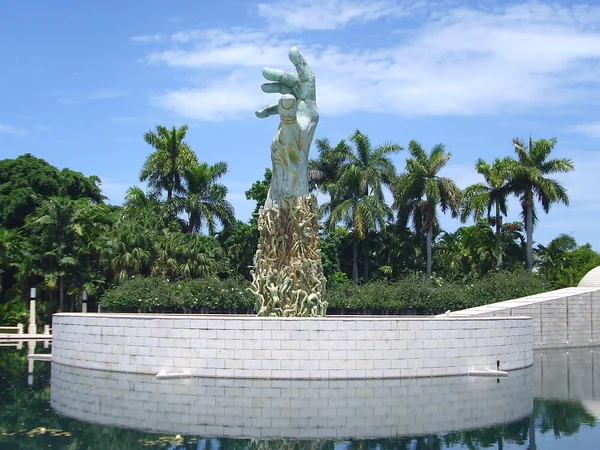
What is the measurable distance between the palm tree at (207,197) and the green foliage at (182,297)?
8.90 meters

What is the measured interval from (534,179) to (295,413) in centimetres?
2576

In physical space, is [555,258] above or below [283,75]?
below

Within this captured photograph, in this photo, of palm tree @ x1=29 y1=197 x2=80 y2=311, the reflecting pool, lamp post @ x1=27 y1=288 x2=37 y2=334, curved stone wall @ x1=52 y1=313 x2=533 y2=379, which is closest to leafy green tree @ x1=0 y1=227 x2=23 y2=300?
palm tree @ x1=29 y1=197 x2=80 y2=311

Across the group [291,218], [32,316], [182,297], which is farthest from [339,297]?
[32,316]

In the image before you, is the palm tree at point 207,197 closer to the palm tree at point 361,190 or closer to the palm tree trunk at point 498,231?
the palm tree at point 361,190

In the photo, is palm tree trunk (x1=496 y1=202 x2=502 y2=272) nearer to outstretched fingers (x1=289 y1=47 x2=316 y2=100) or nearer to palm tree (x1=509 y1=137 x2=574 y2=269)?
palm tree (x1=509 y1=137 x2=574 y2=269)

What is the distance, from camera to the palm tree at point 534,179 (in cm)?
3638

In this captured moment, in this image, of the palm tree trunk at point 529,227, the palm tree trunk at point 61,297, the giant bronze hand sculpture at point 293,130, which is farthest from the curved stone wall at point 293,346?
the palm tree trunk at point 529,227

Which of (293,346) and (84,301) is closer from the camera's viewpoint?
(293,346)

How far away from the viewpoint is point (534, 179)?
119 ft

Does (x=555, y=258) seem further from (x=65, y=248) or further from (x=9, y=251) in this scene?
(x=9, y=251)

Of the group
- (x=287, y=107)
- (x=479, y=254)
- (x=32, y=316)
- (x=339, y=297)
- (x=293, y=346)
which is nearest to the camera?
(x=293, y=346)

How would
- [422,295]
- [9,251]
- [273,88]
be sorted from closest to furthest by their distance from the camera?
1. [273,88]
2. [422,295]
3. [9,251]

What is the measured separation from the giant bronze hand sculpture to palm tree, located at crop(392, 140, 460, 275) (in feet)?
59.9
